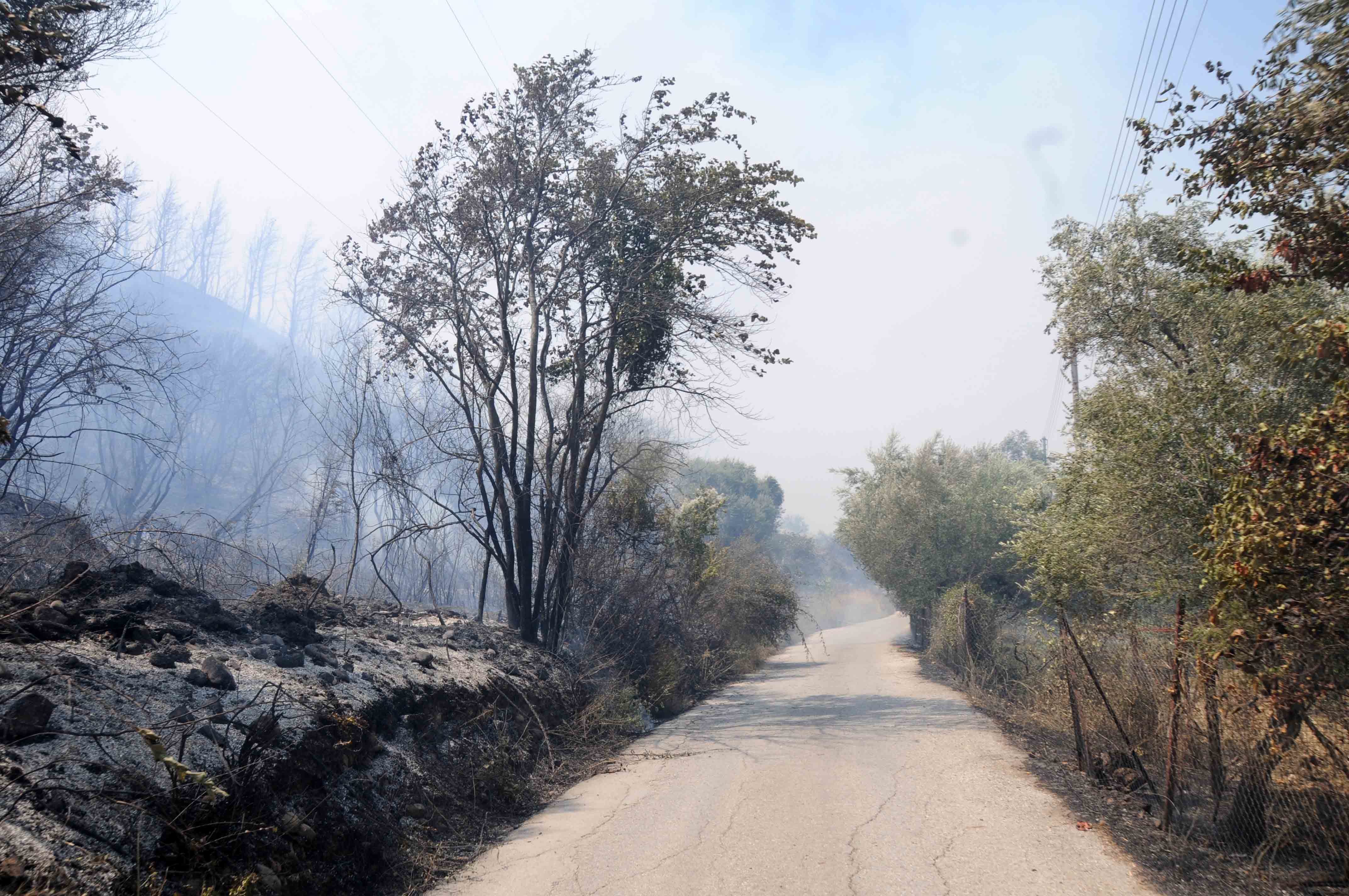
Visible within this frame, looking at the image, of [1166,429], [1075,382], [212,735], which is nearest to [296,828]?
[212,735]

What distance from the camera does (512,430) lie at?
13750 mm

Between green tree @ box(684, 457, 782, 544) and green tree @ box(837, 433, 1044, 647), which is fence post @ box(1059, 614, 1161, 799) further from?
green tree @ box(684, 457, 782, 544)

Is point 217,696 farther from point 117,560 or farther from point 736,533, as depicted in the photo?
point 736,533

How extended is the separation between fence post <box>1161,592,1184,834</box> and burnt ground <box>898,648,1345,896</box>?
170 millimetres

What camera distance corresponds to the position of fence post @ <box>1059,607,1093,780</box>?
27.5 ft

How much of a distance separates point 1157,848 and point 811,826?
2613 millimetres

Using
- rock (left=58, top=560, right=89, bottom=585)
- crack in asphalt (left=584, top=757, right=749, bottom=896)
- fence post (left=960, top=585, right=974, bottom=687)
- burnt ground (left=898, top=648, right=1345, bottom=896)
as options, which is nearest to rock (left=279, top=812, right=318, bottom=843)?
crack in asphalt (left=584, top=757, right=749, bottom=896)

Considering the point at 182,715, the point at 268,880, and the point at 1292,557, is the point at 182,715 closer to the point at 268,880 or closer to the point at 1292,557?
the point at 268,880

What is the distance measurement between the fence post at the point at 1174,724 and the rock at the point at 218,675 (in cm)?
706

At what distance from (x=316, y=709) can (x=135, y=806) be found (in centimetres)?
190

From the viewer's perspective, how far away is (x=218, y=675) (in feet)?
19.2

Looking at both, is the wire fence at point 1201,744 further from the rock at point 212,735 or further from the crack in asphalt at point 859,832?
the rock at point 212,735

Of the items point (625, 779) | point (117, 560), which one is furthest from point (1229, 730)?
point (117, 560)

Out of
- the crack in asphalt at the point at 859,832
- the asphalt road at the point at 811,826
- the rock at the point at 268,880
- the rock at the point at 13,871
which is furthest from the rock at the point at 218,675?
the crack in asphalt at the point at 859,832
